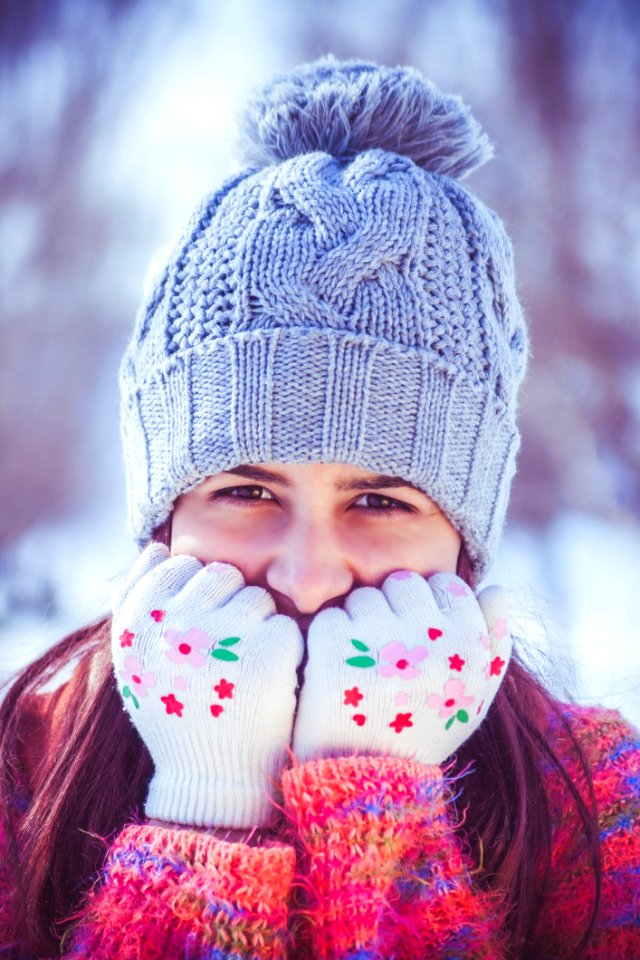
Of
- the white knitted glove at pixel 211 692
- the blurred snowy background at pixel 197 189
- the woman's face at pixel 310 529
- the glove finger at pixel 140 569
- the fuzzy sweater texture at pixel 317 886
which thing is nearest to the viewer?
the fuzzy sweater texture at pixel 317 886

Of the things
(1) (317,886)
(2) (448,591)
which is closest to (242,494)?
(2) (448,591)

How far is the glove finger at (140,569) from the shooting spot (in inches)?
55.3

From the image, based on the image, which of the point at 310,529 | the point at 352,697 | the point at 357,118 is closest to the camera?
the point at 352,697

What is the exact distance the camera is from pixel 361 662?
4.03 feet

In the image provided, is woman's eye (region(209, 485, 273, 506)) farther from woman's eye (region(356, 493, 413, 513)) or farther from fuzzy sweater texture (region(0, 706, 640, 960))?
fuzzy sweater texture (region(0, 706, 640, 960))

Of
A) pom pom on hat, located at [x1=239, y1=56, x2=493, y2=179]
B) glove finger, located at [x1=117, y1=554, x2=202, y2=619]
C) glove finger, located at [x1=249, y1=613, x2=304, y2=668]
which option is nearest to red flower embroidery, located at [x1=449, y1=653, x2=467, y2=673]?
glove finger, located at [x1=249, y1=613, x2=304, y2=668]

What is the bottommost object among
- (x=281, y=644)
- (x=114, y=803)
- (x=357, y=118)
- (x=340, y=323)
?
(x=114, y=803)

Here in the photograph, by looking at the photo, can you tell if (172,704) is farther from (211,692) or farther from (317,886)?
(317,886)

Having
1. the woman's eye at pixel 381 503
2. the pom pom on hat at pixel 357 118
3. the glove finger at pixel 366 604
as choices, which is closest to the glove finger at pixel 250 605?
Answer: the glove finger at pixel 366 604

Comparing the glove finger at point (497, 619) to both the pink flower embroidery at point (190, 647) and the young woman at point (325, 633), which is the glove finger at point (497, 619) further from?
the pink flower embroidery at point (190, 647)

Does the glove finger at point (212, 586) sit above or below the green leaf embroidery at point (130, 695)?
above

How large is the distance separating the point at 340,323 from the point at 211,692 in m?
0.61

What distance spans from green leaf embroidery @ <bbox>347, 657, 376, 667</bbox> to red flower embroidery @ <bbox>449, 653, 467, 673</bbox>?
0.41ft

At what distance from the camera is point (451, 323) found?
1397 mm
